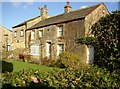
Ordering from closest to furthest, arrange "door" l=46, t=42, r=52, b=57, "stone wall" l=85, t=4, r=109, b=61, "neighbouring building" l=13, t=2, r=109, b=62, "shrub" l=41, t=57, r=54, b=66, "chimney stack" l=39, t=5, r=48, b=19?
"stone wall" l=85, t=4, r=109, b=61 → "neighbouring building" l=13, t=2, r=109, b=62 → "shrub" l=41, t=57, r=54, b=66 → "door" l=46, t=42, r=52, b=57 → "chimney stack" l=39, t=5, r=48, b=19

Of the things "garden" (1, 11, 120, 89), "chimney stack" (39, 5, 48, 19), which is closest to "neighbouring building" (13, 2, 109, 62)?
"chimney stack" (39, 5, 48, 19)

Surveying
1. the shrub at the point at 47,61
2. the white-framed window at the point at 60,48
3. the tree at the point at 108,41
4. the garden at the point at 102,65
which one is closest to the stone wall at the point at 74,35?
the white-framed window at the point at 60,48

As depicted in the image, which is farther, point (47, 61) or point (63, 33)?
point (47, 61)

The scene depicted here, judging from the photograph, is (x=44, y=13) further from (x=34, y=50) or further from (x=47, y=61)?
(x=47, y=61)

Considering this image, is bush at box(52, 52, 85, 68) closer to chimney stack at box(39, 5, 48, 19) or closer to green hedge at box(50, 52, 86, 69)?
green hedge at box(50, 52, 86, 69)

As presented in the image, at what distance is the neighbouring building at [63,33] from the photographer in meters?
24.7

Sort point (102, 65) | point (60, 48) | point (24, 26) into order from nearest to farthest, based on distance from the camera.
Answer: point (102, 65) → point (60, 48) → point (24, 26)

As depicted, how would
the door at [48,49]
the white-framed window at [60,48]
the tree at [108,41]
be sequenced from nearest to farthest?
the tree at [108,41]
the white-framed window at [60,48]
the door at [48,49]

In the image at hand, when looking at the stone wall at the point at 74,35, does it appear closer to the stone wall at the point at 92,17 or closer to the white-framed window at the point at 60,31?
the stone wall at the point at 92,17

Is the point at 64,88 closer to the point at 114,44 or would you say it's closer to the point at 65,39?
the point at 114,44

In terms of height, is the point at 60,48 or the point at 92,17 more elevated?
the point at 92,17

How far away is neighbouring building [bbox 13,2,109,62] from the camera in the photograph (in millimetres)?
24656

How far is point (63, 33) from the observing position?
27500 millimetres

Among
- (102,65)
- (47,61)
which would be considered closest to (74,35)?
(47,61)
